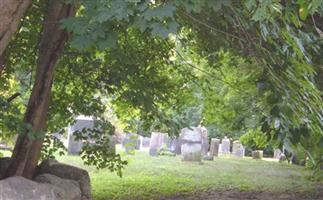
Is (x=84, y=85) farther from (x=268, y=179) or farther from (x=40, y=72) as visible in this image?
(x=268, y=179)

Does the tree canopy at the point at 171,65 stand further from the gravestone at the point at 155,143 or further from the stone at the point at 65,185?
A: the gravestone at the point at 155,143

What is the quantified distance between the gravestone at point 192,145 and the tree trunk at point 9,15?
12285 millimetres

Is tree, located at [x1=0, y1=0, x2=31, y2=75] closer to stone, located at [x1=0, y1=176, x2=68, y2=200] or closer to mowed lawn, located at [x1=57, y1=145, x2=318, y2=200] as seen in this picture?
stone, located at [x1=0, y1=176, x2=68, y2=200]

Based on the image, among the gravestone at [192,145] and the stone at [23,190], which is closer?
the stone at [23,190]

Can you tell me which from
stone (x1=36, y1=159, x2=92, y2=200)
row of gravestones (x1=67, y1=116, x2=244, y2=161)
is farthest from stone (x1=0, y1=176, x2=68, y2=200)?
row of gravestones (x1=67, y1=116, x2=244, y2=161)

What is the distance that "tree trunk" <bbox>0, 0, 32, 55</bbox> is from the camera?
3041mm

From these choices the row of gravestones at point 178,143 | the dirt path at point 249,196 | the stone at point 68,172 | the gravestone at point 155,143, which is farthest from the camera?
the gravestone at point 155,143

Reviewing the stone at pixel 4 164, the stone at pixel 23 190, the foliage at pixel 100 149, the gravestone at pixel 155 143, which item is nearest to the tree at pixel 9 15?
the stone at pixel 23 190

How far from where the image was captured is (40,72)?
511 cm

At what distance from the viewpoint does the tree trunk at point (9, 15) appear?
3041 millimetres

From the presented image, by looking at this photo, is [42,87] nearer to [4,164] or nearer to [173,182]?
[4,164]

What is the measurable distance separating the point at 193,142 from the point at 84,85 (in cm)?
881

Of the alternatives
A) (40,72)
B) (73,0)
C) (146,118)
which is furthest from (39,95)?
(146,118)

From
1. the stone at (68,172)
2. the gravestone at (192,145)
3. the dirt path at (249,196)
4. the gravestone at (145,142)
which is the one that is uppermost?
the gravestone at (145,142)
